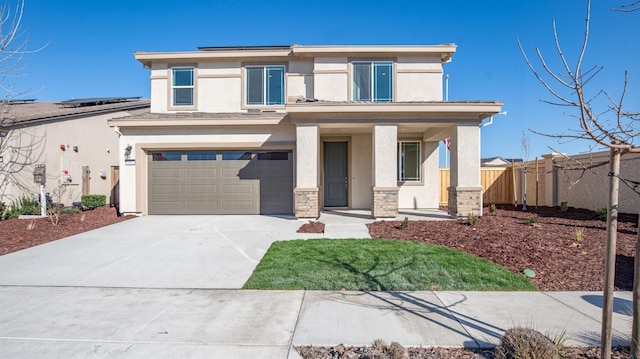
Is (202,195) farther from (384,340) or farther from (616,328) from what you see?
(616,328)

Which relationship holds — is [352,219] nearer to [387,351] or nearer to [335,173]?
[335,173]

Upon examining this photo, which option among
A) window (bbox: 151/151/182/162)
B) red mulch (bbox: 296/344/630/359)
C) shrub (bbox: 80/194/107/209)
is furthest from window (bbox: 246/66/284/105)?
red mulch (bbox: 296/344/630/359)

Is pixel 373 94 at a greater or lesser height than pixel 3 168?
greater

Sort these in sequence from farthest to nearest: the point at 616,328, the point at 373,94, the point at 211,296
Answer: the point at 373,94 < the point at 211,296 < the point at 616,328

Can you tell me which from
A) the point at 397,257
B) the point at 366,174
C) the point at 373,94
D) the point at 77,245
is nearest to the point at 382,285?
the point at 397,257

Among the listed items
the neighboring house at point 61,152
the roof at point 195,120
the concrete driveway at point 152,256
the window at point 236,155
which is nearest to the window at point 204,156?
the window at point 236,155

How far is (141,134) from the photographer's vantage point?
12.2 m

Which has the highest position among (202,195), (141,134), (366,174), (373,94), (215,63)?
(215,63)

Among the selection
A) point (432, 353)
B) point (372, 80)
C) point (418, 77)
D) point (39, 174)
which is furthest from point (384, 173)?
point (39, 174)

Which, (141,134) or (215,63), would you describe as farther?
(215,63)

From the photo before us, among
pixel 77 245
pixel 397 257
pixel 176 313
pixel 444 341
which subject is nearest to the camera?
pixel 444 341

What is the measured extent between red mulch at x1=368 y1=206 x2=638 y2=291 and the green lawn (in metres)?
0.53

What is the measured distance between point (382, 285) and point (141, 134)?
427 inches

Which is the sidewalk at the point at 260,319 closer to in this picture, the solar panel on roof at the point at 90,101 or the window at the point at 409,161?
the window at the point at 409,161
